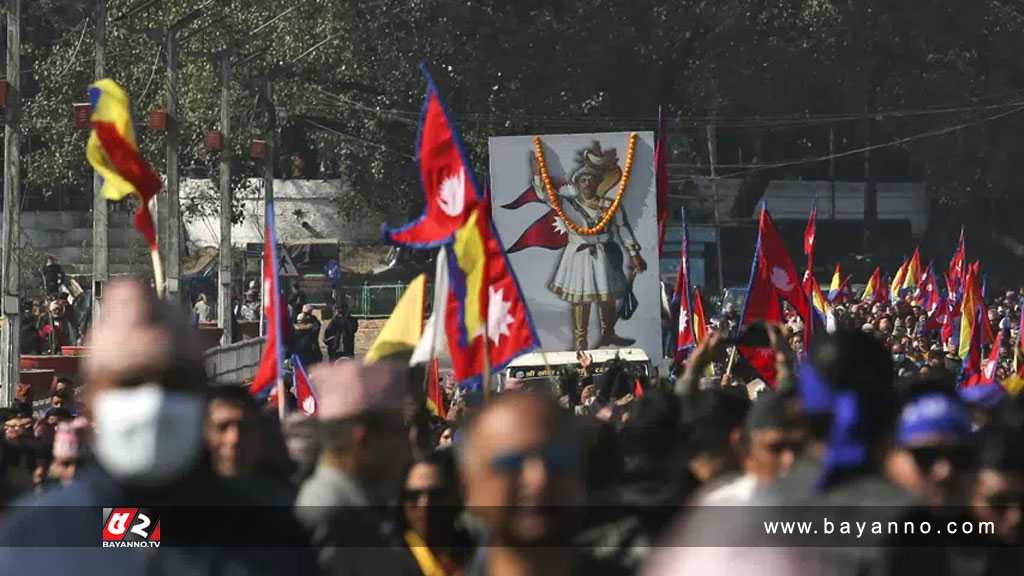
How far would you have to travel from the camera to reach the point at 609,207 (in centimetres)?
2269

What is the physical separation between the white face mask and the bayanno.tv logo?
15cm

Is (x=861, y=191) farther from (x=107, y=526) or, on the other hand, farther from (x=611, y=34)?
(x=107, y=526)

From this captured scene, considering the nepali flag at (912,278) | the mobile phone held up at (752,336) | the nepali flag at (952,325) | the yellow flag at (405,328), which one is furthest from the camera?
the nepali flag at (912,278)

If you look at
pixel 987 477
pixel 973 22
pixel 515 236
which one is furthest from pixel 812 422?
pixel 973 22

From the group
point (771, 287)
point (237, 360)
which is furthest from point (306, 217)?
point (771, 287)

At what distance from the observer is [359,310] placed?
48031mm

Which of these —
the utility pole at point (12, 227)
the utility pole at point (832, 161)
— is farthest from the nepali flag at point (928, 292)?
the utility pole at point (832, 161)

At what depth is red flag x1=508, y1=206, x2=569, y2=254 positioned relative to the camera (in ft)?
74.5

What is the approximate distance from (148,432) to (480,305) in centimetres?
569

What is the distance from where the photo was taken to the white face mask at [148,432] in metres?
3.61

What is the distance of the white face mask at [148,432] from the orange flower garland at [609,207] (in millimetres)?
18938

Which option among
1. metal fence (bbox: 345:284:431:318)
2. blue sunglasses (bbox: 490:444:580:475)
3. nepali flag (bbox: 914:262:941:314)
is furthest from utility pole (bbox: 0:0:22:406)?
metal fence (bbox: 345:284:431:318)

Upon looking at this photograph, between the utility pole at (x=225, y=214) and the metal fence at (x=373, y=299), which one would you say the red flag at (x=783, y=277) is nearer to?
the utility pole at (x=225, y=214)

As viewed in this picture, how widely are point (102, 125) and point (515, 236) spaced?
1154 cm
